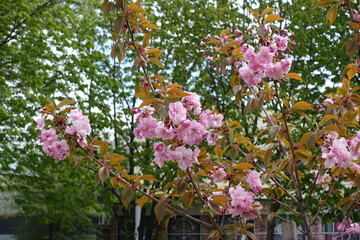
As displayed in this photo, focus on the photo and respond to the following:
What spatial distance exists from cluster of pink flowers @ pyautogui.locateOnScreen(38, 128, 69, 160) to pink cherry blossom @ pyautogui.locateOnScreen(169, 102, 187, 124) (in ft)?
2.90

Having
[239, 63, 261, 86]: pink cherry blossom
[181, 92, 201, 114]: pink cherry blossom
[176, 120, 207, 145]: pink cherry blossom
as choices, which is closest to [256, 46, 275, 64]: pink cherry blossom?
[239, 63, 261, 86]: pink cherry blossom

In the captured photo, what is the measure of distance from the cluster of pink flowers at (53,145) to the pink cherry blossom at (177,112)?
88 cm

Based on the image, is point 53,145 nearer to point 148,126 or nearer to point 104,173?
point 104,173

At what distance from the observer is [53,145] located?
369 centimetres

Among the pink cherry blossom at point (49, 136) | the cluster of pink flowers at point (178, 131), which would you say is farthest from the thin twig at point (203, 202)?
the pink cherry blossom at point (49, 136)

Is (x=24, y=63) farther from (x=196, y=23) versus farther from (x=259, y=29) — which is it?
(x=259, y=29)

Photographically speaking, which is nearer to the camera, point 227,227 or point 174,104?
point 174,104

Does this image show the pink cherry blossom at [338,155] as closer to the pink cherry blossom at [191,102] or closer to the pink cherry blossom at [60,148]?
the pink cherry blossom at [191,102]

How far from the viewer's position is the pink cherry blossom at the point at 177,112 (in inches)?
124

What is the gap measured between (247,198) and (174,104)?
1180 millimetres

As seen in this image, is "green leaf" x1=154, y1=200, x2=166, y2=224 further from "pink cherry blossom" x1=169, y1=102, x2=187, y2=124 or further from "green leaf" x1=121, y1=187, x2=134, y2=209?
"pink cherry blossom" x1=169, y1=102, x2=187, y2=124

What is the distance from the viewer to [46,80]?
14867mm

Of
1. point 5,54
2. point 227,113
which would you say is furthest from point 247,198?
point 227,113

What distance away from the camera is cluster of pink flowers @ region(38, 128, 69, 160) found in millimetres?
3686
